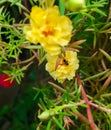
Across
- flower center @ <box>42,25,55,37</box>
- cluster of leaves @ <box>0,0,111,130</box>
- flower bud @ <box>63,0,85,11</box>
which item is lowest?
cluster of leaves @ <box>0,0,111,130</box>

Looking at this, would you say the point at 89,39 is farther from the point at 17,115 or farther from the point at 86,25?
the point at 17,115

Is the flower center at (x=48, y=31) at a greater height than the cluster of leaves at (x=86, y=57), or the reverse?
the flower center at (x=48, y=31)

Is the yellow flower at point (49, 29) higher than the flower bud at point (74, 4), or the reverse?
the flower bud at point (74, 4)

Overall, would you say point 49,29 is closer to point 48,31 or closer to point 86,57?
point 48,31

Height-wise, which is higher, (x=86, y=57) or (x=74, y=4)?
(x=74, y=4)

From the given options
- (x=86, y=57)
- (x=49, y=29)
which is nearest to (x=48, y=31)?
(x=49, y=29)

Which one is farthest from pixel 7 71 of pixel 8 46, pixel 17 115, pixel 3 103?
pixel 3 103

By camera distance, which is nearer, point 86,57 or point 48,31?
point 48,31

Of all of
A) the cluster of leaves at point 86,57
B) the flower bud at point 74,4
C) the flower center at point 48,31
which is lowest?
the cluster of leaves at point 86,57

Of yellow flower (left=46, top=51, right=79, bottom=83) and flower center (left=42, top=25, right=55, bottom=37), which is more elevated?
flower center (left=42, top=25, right=55, bottom=37)
